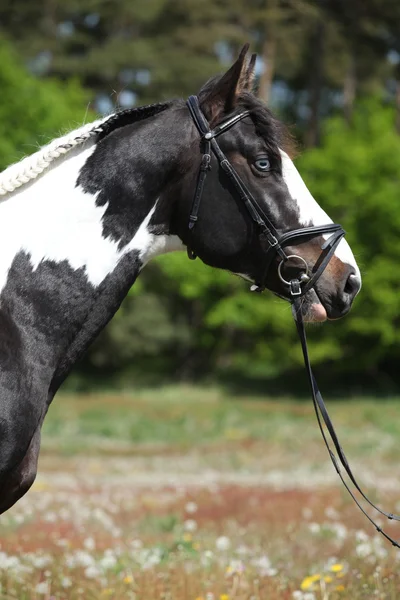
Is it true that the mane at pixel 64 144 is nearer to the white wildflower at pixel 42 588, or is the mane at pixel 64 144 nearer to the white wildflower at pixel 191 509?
the white wildflower at pixel 42 588

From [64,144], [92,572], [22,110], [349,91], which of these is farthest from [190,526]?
[349,91]

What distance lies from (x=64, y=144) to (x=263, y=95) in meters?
28.3

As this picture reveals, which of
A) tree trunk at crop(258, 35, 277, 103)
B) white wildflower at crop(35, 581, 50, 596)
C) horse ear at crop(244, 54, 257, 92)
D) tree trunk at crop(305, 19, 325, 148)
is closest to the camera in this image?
horse ear at crop(244, 54, 257, 92)

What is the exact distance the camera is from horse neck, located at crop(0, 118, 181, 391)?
12.0 ft

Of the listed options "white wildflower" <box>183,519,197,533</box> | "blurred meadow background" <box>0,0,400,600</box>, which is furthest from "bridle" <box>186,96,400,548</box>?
"white wildflower" <box>183,519,197,533</box>

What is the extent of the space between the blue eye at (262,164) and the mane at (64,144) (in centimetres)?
58

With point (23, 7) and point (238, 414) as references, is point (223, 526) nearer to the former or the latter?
point (238, 414)

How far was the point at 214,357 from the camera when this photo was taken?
4297 cm

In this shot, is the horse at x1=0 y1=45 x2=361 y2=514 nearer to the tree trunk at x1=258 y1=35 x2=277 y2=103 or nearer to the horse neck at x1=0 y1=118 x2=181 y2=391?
the horse neck at x1=0 y1=118 x2=181 y2=391

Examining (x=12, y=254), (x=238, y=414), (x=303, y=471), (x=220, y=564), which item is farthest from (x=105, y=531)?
(x=238, y=414)

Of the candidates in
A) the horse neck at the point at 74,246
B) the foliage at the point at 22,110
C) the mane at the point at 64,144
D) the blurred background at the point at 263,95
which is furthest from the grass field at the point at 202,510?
the foliage at the point at 22,110

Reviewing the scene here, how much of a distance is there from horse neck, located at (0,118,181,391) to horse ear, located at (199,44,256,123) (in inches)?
15.0

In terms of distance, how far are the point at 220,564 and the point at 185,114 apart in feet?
12.7

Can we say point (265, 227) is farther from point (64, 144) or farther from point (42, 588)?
point (42, 588)
